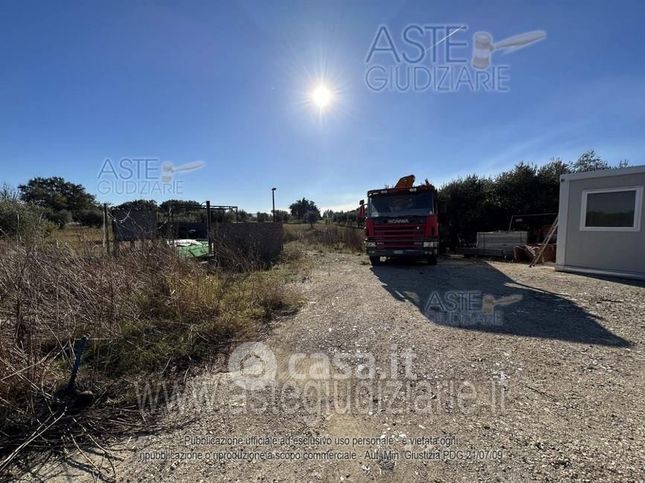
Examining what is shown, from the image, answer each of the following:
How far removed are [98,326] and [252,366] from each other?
72.3 inches

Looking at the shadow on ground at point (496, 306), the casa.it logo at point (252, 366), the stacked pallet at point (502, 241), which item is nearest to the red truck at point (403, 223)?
the shadow on ground at point (496, 306)

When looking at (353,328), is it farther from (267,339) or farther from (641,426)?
(641,426)

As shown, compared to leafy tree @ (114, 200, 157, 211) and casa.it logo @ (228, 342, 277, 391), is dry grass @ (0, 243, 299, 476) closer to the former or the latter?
casa.it logo @ (228, 342, 277, 391)

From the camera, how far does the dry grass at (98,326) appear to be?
2346 mm

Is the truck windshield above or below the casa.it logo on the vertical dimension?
above

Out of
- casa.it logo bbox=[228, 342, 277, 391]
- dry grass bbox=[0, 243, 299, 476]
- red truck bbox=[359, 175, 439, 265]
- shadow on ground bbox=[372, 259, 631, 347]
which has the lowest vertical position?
casa.it logo bbox=[228, 342, 277, 391]

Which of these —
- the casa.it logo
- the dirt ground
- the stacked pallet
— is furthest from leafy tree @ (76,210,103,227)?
the stacked pallet

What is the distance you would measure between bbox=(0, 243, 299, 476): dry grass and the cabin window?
9110mm

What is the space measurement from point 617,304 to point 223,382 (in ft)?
22.4

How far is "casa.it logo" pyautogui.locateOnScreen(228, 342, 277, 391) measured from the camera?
3.06 meters

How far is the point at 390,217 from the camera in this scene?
983cm

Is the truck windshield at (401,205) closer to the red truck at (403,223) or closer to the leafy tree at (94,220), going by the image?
the red truck at (403,223)

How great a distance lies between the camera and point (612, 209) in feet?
26.3

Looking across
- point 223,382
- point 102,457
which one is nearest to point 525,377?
point 223,382
